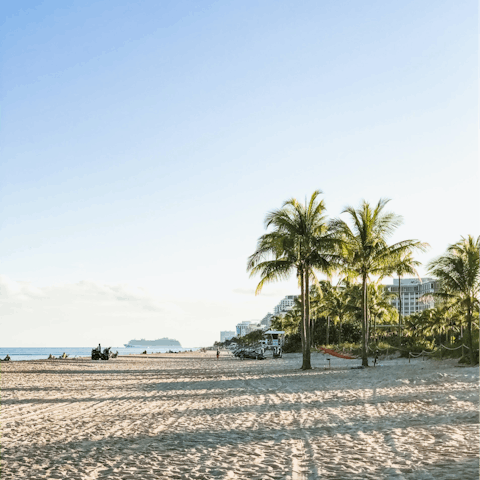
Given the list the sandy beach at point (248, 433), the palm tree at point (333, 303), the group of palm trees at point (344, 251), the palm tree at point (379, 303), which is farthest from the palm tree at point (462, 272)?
the palm tree at point (333, 303)

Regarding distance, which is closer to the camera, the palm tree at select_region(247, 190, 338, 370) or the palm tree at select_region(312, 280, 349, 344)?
the palm tree at select_region(247, 190, 338, 370)

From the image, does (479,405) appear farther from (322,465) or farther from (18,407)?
(18,407)

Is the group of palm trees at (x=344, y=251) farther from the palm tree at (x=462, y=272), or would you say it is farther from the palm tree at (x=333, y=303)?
the palm tree at (x=333, y=303)

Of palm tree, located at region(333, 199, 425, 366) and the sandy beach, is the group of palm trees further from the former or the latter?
the sandy beach

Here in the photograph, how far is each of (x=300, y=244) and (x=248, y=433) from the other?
13.8m

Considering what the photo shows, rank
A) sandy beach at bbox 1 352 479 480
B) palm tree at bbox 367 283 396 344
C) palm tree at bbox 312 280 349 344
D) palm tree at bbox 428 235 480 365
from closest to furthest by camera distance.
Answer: sandy beach at bbox 1 352 479 480
palm tree at bbox 428 235 480 365
palm tree at bbox 367 283 396 344
palm tree at bbox 312 280 349 344

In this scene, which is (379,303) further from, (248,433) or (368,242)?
(248,433)

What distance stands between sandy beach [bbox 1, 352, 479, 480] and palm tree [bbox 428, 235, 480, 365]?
7.85 m

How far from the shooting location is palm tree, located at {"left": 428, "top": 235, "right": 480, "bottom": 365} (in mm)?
21078

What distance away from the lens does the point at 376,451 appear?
649 cm

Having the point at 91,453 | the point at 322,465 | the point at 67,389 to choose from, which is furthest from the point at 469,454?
the point at 67,389

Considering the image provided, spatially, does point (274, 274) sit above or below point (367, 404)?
above

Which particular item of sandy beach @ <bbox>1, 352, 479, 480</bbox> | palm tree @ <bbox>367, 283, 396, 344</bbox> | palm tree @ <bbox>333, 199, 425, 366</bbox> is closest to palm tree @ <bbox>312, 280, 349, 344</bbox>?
palm tree @ <bbox>367, 283, 396, 344</bbox>

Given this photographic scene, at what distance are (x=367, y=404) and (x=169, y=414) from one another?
4.19 m
